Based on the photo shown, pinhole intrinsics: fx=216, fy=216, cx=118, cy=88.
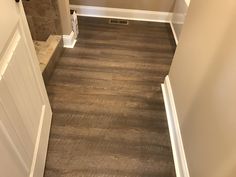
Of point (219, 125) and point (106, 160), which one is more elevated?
point (219, 125)

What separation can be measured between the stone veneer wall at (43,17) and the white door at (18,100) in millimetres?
1051

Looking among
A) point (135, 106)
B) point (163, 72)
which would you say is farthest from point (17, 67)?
point (163, 72)

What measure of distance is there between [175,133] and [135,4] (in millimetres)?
1937

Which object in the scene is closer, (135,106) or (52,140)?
(52,140)

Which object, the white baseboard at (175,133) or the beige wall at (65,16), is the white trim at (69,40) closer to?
the beige wall at (65,16)

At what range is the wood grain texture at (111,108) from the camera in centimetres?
143


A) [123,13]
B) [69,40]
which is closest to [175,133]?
[69,40]

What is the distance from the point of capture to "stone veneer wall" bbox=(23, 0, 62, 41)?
2.07 meters

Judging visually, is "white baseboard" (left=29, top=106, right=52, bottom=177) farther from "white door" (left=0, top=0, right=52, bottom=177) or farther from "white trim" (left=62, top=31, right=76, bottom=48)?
"white trim" (left=62, top=31, right=76, bottom=48)

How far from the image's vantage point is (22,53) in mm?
1035

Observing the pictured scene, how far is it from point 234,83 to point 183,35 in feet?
2.60

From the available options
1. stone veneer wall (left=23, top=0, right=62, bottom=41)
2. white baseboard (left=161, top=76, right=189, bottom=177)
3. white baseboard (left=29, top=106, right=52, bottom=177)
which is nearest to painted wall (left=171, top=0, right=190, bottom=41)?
white baseboard (left=161, top=76, right=189, bottom=177)

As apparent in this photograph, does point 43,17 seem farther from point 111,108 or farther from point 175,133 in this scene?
point 175,133

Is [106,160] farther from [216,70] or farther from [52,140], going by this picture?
[216,70]
